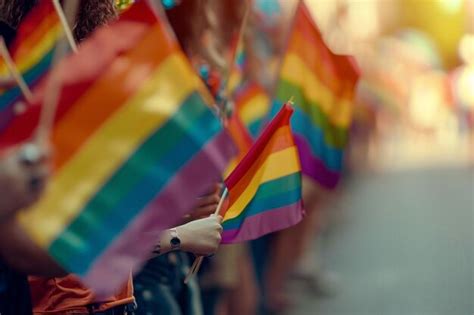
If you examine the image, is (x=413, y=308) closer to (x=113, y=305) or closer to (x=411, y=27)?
(x=113, y=305)

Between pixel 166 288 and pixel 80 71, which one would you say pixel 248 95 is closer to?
pixel 166 288

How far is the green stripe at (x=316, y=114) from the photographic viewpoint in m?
5.30

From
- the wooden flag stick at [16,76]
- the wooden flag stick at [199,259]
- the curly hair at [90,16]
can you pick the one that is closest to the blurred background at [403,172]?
the wooden flag stick at [199,259]

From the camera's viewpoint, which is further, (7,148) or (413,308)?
(413,308)

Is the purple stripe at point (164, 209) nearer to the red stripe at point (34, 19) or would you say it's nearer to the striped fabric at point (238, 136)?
the red stripe at point (34, 19)

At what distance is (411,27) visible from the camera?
104 feet

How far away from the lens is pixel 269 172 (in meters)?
4.09

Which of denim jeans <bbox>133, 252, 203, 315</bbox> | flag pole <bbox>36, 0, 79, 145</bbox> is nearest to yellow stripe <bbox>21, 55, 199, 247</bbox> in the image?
flag pole <bbox>36, 0, 79, 145</bbox>

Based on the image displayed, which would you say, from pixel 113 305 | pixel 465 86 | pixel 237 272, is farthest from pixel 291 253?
pixel 465 86

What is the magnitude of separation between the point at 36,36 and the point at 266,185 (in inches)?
37.1

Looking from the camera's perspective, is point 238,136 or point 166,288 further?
point 238,136

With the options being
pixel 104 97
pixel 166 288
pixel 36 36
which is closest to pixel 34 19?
pixel 36 36

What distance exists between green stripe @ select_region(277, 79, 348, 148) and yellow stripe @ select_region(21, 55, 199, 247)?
208 centimetres

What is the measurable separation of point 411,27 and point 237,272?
25.2m
